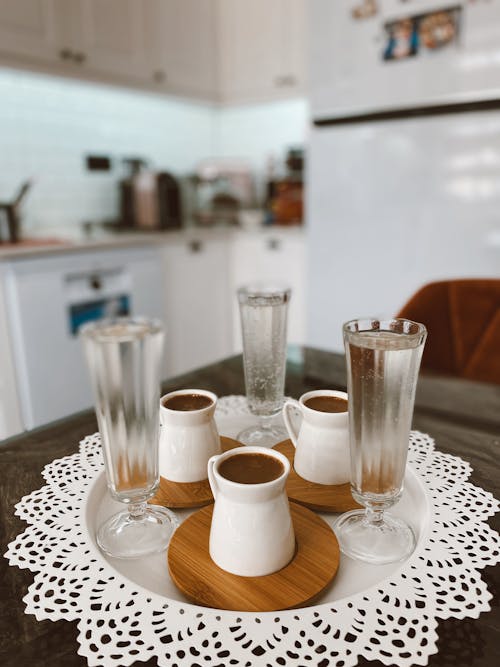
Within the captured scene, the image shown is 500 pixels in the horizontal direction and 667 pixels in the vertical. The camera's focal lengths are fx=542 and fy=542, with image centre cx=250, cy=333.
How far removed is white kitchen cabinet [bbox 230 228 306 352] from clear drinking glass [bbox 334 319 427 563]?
6.90 feet

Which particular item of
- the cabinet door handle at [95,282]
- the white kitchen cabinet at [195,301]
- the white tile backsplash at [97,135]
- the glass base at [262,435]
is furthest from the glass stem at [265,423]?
the white tile backsplash at [97,135]

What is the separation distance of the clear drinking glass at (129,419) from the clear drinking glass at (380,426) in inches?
7.3

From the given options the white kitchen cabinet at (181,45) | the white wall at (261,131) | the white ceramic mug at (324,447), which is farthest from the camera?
the white wall at (261,131)

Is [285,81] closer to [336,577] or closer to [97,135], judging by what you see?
[97,135]

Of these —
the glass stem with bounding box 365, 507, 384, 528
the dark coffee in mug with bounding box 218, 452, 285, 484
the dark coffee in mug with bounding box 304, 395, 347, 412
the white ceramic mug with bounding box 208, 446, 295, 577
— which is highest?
the dark coffee in mug with bounding box 304, 395, 347, 412

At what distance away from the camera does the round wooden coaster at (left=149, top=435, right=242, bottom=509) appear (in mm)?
A: 593

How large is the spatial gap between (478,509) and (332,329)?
5.61 feet

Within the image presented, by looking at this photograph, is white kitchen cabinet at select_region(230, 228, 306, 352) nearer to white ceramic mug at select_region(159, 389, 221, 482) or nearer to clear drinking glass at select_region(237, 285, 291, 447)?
clear drinking glass at select_region(237, 285, 291, 447)

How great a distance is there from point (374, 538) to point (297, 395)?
373 millimetres

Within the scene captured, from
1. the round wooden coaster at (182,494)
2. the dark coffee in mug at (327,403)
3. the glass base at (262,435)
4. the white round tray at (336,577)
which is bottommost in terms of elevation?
the white round tray at (336,577)

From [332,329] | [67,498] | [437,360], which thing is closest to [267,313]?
[67,498]

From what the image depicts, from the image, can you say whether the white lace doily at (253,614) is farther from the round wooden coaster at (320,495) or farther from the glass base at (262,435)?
the glass base at (262,435)

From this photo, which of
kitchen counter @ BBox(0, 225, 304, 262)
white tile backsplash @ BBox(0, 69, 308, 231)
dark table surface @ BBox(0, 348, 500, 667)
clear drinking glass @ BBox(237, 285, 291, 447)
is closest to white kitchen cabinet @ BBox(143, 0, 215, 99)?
white tile backsplash @ BBox(0, 69, 308, 231)

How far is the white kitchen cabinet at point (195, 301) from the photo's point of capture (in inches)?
103
